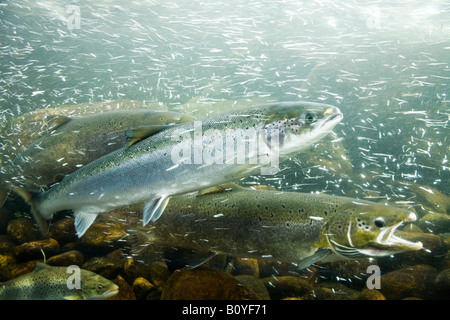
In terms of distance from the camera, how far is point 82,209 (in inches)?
110

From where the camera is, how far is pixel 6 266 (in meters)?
3.17

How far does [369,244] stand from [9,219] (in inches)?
220

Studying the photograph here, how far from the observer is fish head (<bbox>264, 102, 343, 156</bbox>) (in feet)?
7.55

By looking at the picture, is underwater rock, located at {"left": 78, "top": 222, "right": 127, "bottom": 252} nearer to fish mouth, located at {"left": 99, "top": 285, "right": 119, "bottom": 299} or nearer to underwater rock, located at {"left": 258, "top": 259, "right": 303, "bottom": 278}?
fish mouth, located at {"left": 99, "top": 285, "right": 119, "bottom": 299}

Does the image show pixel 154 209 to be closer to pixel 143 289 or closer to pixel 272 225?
pixel 143 289

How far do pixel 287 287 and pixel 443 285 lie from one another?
1919 mm

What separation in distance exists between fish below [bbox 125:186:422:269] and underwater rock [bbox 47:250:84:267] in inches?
36.7

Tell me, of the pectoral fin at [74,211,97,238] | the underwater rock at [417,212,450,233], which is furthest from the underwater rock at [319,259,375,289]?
the pectoral fin at [74,211,97,238]

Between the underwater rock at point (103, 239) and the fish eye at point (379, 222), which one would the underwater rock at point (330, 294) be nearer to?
the fish eye at point (379, 222)

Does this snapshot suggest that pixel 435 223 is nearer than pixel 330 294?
No

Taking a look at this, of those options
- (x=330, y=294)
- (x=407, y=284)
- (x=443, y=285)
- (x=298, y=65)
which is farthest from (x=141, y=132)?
(x=298, y=65)

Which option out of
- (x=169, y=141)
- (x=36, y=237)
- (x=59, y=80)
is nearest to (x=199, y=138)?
(x=169, y=141)

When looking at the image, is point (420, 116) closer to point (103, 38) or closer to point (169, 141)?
point (169, 141)

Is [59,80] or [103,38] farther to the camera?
[103,38]
